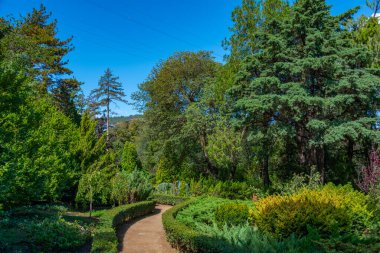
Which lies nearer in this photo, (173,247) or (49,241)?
(49,241)

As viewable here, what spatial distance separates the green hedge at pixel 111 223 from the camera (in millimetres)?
7072

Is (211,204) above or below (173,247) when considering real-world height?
above

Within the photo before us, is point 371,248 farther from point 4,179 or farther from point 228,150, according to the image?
point 228,150

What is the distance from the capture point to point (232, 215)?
9406mm

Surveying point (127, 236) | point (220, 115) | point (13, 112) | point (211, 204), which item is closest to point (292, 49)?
point (220, 115)

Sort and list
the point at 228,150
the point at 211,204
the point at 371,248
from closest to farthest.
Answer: the point at 371,248 < the point at 211,204 < the point at 228,150

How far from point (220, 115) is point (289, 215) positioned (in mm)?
15193

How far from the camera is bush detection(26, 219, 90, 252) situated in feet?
24.1

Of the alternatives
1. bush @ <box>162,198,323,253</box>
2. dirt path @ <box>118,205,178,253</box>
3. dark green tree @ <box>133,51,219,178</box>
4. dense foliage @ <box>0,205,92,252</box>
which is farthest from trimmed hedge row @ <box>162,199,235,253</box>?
dark green tree @ <box>133,51,219,178</box>

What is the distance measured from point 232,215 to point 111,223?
3.89 metres

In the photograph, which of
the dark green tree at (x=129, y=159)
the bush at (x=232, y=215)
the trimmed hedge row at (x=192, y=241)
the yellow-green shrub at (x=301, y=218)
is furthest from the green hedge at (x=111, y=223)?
the dark green tree at (x=129, y=159)

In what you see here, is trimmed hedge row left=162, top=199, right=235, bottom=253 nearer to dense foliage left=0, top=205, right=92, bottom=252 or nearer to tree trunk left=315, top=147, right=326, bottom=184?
dense foliage left=0, top=205, right=92, bottom=252

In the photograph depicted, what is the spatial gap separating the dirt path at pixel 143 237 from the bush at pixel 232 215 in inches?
69.9

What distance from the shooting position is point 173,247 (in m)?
9.09
